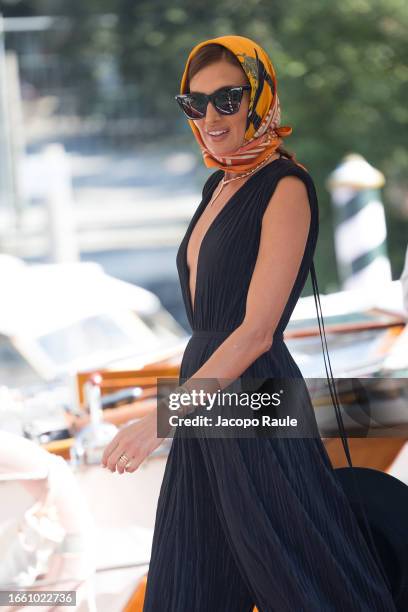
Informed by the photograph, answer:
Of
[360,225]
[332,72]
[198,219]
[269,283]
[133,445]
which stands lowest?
[133,445]

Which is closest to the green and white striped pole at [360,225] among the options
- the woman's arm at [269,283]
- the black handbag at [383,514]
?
the black handbag at [383,514]

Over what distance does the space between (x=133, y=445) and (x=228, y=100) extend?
A: 1.71ft

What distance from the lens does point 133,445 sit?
A: 4.68 ft

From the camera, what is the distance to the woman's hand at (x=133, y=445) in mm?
1424

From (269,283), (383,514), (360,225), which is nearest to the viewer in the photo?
(269,283)

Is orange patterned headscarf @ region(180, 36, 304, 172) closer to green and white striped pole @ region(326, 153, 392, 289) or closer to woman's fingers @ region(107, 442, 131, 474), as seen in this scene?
woman's fingers @ region(107, 442, 131, 474)

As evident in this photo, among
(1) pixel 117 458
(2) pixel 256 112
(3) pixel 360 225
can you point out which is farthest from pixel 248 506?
(3) pixel 360 225

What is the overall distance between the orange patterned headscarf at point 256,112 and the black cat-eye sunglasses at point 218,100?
20mm

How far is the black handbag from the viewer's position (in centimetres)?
157

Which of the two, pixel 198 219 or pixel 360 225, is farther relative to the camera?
pixel 360 225

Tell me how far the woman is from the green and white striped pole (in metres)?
3.63

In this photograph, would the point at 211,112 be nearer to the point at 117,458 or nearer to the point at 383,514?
the point at 117,458

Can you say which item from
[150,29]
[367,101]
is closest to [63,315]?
[367,101]

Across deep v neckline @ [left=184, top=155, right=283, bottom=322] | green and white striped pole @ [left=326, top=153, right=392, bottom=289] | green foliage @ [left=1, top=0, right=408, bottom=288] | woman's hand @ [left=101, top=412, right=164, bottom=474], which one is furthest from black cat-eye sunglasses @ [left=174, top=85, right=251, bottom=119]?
green foliage @ [left=1, top=0, right=408, bottom=288]
